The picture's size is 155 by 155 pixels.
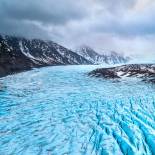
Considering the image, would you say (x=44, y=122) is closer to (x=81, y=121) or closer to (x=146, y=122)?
(x=81, y=121)

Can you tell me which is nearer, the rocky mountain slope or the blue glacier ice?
the blue glacier ice

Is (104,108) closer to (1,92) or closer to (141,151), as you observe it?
(141,151)

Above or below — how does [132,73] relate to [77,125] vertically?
above

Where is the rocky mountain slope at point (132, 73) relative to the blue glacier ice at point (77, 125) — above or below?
above

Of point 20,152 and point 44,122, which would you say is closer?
point 20,152

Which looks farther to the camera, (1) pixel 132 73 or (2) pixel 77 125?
(1) pixel 132 73

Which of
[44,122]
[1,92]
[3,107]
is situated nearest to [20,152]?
[44,122]

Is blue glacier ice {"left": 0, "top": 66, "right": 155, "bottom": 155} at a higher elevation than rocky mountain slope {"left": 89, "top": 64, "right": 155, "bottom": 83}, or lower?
lower

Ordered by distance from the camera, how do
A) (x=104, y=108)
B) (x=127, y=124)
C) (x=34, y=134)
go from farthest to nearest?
(x=104, y=108) → (x=127, y=124) → (x=34, y=134)

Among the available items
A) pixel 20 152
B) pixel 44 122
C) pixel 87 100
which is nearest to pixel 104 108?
pixel 87 100

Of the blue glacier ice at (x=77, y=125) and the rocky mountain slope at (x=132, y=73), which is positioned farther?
the rocky mountain slope at (x=132, y=73)

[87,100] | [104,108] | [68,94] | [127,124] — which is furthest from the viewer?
[68,94]
